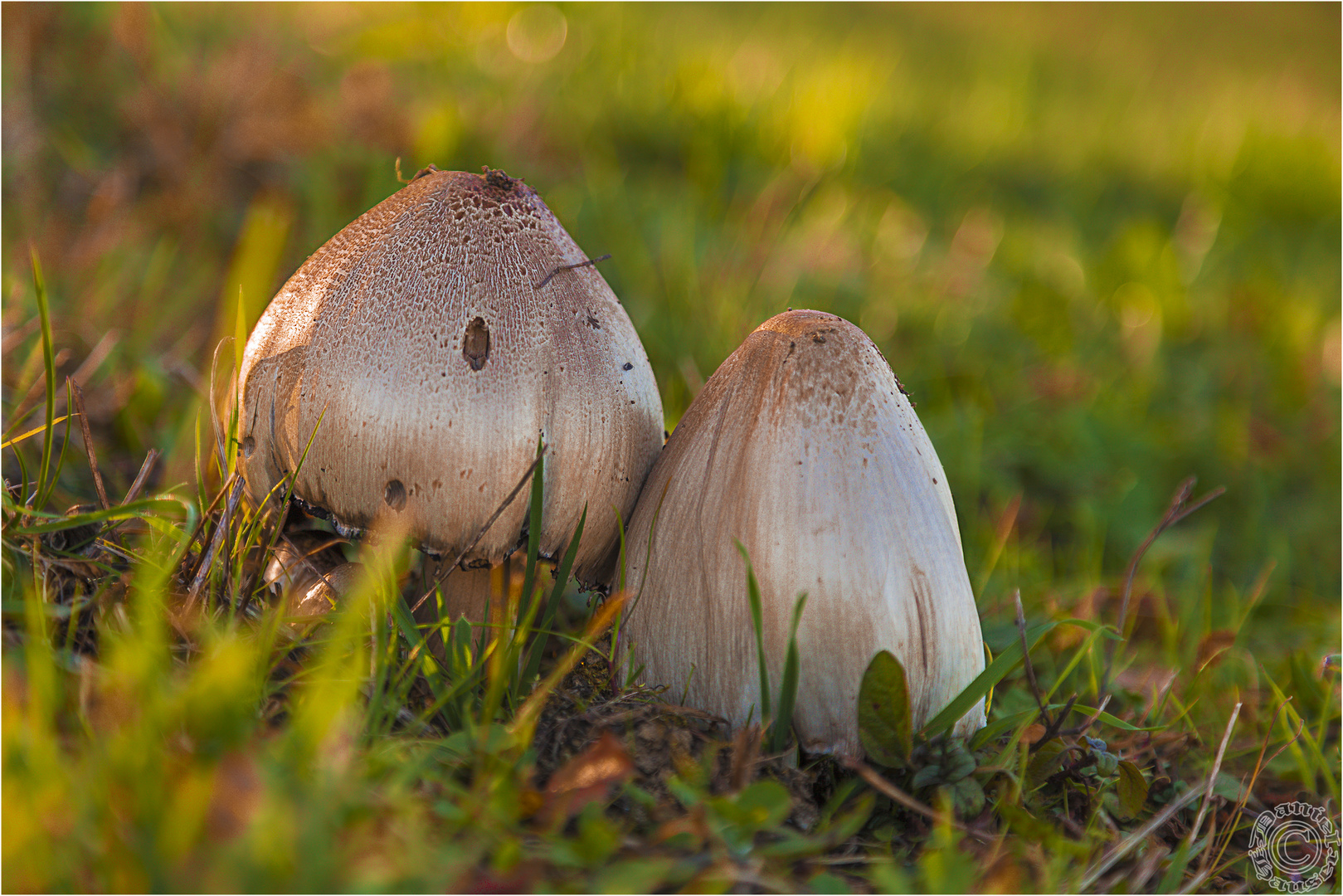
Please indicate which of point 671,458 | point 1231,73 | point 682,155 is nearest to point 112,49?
point 682,155

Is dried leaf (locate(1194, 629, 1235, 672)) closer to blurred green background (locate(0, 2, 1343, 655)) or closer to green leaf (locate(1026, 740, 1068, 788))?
blurred green background (locate(0, 2, 1343, 655))

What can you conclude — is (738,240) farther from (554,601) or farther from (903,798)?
(903,798)

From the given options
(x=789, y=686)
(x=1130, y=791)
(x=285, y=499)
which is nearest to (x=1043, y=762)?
(x=1130, y=791)

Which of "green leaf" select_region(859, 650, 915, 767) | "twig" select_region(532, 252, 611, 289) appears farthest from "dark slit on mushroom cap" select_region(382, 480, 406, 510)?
"green leaf" select_region(859, 650, 915, 767)

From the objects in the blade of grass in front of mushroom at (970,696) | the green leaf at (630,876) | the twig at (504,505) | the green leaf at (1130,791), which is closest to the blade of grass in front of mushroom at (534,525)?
the twig at (504,505)
